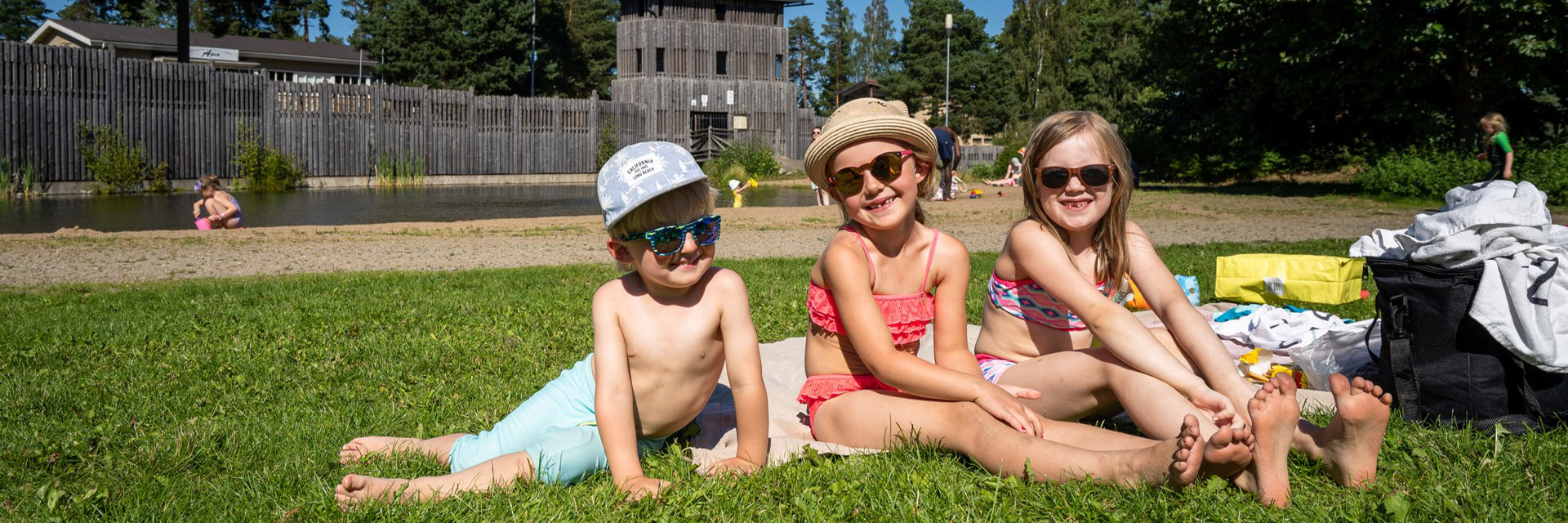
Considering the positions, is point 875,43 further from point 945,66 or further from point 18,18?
point 18,18

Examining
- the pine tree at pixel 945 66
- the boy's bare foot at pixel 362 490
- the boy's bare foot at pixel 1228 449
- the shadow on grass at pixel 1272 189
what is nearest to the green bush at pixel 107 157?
the shadow on grass at pixel 1272 189

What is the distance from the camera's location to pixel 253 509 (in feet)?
9.71

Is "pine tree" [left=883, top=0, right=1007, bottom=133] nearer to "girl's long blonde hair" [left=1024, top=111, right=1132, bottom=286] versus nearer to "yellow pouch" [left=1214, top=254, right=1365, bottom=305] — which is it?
"yellow pouch" [left=1214, top=254, right=1365, bottom=305]

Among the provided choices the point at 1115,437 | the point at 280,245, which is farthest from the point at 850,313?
the point at 280,245

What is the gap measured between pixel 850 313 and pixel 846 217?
49cm

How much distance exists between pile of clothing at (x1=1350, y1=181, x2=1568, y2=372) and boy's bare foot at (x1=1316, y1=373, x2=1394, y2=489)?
38.3 inches

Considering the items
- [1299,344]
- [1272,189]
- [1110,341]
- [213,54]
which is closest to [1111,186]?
[1110,341]

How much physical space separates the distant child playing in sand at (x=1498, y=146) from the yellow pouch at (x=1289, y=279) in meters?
10.1

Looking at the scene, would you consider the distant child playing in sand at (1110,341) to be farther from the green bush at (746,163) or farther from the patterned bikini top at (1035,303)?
the green bush at (746,163)

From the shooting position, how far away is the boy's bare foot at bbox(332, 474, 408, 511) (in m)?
2.89

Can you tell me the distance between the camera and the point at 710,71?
4141 cm

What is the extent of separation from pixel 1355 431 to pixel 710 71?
39628mm

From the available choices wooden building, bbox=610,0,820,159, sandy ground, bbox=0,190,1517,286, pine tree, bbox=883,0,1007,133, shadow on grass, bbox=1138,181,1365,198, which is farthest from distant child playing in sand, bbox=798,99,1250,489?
pine tree, bbox=883,0,1007,133

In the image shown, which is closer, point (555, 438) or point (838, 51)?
point (555, 438)
